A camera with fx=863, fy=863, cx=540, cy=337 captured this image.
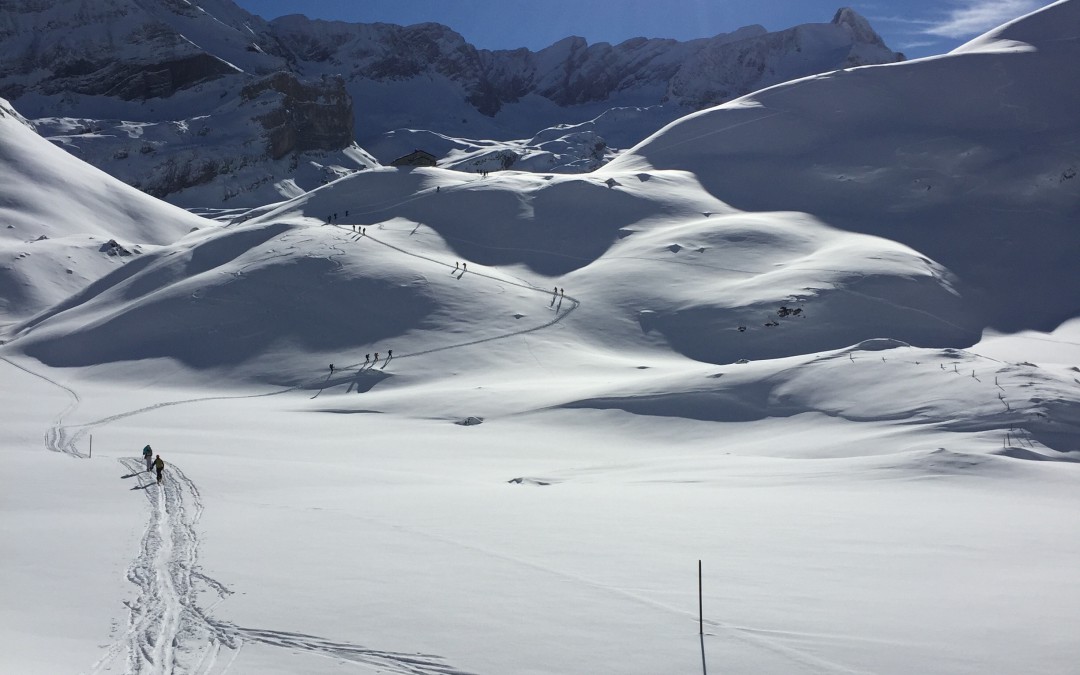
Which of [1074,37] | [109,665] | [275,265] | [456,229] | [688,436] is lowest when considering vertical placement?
[109,665]

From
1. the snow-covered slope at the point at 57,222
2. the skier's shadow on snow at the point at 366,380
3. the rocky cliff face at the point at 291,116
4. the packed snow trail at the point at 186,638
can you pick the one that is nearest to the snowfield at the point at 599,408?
the packed snow trail at the point at 186,638

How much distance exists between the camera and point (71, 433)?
37.2 metres

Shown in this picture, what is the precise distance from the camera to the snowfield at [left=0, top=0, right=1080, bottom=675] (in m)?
13.6

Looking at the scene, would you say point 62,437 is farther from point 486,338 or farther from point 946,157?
point 946,157

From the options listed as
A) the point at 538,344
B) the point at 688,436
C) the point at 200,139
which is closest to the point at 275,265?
the point at 538,344

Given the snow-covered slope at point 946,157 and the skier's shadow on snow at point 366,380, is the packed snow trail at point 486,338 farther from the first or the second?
the snow-covered slope at point 946,157

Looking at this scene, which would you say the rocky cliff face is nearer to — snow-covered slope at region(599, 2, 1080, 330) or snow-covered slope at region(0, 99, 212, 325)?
snow-covered slope at region(0, 99, 212, 325)

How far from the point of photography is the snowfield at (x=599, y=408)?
1358 cm

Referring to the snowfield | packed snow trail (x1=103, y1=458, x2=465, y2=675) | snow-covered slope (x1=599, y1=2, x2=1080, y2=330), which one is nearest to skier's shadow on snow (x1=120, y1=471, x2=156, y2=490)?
the snowfield

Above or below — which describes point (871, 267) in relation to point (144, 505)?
above

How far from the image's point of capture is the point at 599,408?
42719 mm

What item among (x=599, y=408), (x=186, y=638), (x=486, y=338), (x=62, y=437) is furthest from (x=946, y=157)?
(x=186, y=638)

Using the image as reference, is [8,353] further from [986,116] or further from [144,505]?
[986,116]

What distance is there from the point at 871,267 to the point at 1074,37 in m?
60.2
